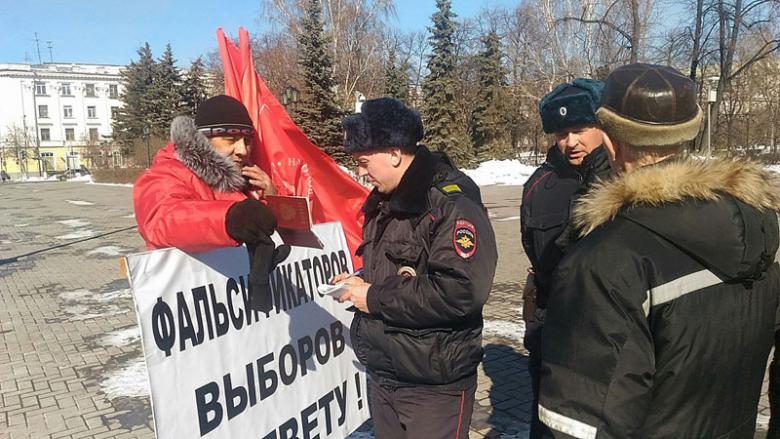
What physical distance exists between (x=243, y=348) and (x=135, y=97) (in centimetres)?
5188

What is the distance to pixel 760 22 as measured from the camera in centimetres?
1789

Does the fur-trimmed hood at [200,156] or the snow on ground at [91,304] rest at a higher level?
the fur-trimmed hood at [200,156]

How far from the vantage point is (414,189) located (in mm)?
2133

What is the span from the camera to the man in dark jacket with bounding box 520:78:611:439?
2.66 metres

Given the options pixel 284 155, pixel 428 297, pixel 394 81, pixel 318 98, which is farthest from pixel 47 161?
pixel 428 297

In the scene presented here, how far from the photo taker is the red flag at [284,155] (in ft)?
10.8

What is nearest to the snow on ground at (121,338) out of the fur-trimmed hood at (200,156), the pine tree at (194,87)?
the fur-trimmed hood at (200,156)

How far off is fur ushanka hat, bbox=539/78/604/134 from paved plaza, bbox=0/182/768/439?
2.18 meters

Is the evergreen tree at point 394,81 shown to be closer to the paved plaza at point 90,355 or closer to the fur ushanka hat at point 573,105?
the paved plaza at point 90,355

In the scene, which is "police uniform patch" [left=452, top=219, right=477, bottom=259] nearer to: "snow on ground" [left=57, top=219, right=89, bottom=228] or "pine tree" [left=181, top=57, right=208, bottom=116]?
"snow on ground" [left=57, top=219, right=89, bottom=228]

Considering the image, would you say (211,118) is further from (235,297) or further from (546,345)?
(546,345)

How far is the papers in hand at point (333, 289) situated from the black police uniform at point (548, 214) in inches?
39.3

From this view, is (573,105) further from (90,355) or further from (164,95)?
(164,95)

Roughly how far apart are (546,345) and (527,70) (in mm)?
38920
